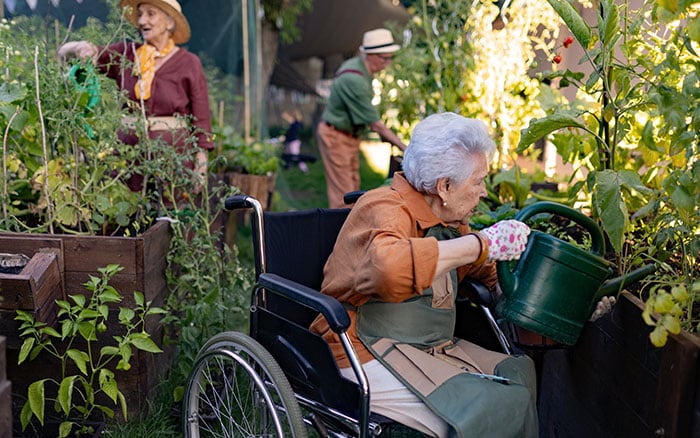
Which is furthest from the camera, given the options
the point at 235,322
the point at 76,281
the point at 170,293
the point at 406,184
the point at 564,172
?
the point at 564,172

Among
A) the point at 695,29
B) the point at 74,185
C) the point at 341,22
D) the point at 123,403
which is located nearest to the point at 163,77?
the point at 74,185

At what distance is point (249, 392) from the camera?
90.0 inches

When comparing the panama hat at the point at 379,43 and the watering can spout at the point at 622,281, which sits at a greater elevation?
the panama hat at the point at 379,43

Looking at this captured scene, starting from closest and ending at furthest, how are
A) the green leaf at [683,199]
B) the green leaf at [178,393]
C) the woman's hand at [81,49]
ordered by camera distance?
the green leaf at [683,199], the green leaf at [178,393], the woman's hand at [81,49]

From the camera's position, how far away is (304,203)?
7.75 meters

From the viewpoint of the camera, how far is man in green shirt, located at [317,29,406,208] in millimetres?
5145

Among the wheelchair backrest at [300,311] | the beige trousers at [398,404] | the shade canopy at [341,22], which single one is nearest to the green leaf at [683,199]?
the beige trousers at [398,404]

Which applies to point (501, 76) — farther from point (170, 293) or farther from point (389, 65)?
point (170, 293)

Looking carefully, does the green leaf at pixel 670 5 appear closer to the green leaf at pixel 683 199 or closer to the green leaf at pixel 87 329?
the green leaf at pixel 683 199

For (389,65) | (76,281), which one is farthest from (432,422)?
(389,65)

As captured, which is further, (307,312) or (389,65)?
(389,65)

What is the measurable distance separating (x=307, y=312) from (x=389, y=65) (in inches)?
142

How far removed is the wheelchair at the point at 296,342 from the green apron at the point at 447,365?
13cm

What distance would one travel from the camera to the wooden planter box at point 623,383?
1657 mm
